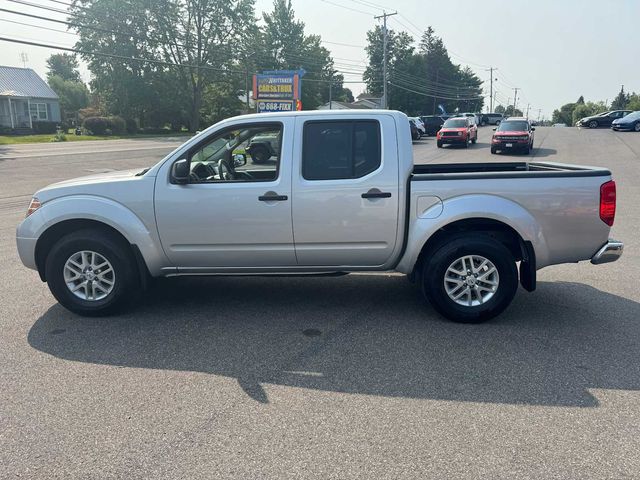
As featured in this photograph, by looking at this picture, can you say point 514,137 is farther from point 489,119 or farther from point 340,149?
point 489,119

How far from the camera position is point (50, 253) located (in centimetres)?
530

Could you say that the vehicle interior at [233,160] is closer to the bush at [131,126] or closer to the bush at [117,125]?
the bush at [117,125]

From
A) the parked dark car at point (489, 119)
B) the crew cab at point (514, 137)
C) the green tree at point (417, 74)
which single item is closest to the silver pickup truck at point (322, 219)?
the crew cab at point (514, 137)

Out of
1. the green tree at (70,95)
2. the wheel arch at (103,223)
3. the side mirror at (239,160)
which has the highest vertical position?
the green tree at (70,95)

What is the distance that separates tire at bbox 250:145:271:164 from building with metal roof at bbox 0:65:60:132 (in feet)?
177

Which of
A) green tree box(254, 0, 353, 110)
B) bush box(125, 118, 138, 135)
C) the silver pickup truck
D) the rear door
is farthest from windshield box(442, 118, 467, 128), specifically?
green tree box(254, 0, 353, 110)

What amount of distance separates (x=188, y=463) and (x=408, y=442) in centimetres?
128

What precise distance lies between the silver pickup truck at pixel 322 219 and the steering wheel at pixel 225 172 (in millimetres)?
30

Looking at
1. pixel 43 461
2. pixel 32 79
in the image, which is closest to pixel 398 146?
pixel 43 461

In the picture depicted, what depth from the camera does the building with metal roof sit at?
54.3m

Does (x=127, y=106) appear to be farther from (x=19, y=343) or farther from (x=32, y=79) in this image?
(x=19, y=343)

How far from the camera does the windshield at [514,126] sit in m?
26.2

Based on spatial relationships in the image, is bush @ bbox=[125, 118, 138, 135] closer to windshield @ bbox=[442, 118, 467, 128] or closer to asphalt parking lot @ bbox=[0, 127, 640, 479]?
windshield @ bbox=[442, 118, 467, 128]

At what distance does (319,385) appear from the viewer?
13.0 ft
